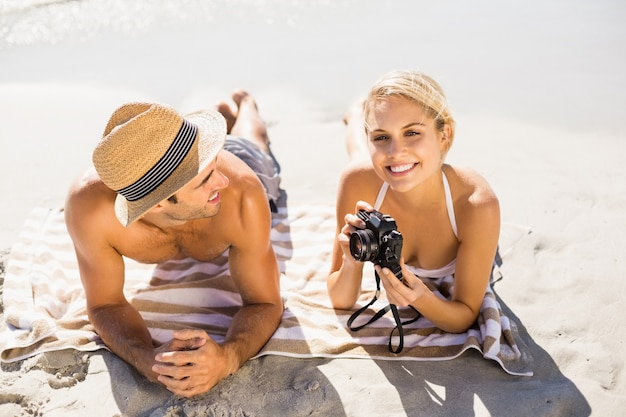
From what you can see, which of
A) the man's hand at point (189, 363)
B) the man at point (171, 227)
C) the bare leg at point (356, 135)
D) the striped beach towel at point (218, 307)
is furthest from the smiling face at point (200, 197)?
the bare leg at point (356, 135)

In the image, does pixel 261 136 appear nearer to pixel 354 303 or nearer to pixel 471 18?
pixel 354 303

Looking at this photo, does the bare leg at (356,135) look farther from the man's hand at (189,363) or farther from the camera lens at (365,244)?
the man's hand at (189,363)

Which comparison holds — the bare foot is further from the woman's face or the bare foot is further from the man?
the woman's face

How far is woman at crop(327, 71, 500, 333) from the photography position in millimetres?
2807

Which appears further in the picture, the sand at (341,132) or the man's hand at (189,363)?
the sand at (341,132)

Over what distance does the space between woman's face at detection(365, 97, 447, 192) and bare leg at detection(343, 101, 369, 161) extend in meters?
1.35

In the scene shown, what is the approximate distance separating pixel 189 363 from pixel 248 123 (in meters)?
2.73

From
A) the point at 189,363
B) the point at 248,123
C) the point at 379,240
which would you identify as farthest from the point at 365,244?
the point at 248,123

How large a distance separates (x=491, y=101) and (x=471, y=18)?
7.59 feet

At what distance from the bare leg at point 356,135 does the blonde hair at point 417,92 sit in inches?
53.9

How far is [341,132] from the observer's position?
5602 millimetres

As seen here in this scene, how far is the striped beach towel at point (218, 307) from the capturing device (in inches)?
123

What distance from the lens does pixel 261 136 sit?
16.4 feet

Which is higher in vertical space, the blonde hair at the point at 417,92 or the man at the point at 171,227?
the blonde hair at the point at 417,92
